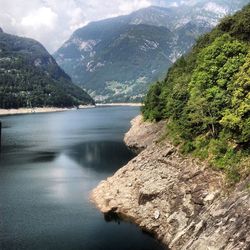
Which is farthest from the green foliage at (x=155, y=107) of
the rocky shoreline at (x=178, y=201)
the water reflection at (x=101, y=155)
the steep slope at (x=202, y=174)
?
the rocky shoreline at (x=178, y=201)

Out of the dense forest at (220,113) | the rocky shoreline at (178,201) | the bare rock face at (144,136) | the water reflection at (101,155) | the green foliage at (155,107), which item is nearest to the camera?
the rocky shoreline at (178,201)

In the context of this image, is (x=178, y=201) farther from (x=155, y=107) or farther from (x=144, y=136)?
(x=155, y=107)

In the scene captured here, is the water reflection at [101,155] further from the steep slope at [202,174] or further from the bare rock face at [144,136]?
the steep slope at [202,174]

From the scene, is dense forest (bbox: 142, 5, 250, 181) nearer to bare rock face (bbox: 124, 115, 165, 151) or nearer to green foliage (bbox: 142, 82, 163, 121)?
bare rock face (bbox: 124, 115, 165, 151)

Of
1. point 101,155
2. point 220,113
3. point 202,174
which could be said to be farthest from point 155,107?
point 202,174

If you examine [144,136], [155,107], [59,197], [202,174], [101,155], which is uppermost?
[155,107]

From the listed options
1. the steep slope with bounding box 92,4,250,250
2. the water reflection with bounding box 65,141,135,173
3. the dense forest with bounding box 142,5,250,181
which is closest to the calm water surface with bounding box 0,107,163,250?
the water reflection with bounding box 65,141,135,173
